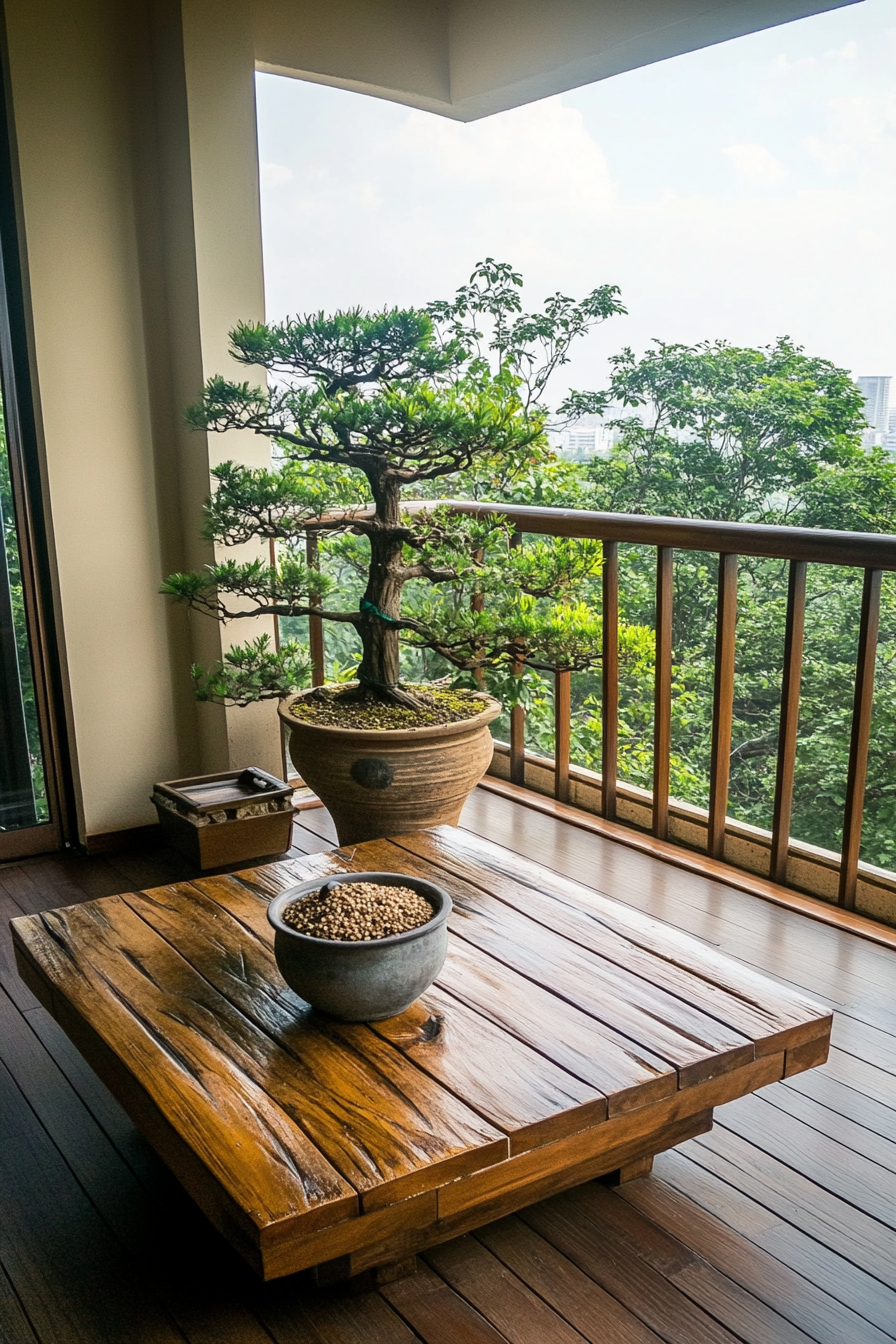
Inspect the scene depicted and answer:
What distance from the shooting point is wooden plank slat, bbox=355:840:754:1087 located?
1458 mm

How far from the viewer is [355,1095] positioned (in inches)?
53.3

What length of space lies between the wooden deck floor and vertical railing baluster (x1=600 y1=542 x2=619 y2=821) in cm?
127

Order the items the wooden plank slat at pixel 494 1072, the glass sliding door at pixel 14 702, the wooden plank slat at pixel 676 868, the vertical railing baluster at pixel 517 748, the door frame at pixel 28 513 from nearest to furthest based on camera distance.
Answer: the wooden plank slat at pixel 494 1072 → the wooden plank slat at pixel 676 868 → the door frame at pixel 28 513 → the glass sliding door at pixel 14 702 → the vertical railing baluster at pixel 517 748

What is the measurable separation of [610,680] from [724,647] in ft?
1.50

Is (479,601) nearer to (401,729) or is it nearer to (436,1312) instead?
(401,729)

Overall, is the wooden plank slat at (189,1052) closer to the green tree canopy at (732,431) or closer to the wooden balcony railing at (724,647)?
the wooden balcony railing at (724,647)

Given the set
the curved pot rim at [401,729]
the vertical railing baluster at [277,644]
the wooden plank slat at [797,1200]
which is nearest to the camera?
the wooden plank slat at [797,1200]

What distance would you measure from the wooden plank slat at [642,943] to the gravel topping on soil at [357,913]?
0.40 m

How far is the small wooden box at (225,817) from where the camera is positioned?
2998 millimetres

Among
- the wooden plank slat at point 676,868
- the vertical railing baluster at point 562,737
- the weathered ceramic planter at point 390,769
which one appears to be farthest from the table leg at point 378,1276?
Result: the vertical railing baluster at point 562,737

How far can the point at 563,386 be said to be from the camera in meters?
6.46

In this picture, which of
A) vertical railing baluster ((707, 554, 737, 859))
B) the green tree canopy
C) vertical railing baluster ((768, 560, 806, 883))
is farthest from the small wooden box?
the green tree canopy

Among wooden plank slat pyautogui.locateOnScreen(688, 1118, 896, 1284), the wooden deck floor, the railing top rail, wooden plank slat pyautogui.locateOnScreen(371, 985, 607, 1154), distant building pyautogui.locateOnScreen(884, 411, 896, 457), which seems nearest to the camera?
wooden plank slat pyautogui.locateOnScreen(371, 985, 607, 1154)

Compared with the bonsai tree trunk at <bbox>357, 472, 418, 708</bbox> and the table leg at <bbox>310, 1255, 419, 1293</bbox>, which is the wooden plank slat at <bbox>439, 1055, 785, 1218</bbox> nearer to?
the table leg at <bbox>310, 1255, 419, 1293</bbox>
